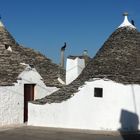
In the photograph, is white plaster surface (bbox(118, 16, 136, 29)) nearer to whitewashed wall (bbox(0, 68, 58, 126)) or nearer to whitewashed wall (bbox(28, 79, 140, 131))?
whitewashed wall (bbox(28, 79, 140, 131))

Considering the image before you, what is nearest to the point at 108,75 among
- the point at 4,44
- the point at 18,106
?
the point at 18,106

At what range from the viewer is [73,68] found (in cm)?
2473

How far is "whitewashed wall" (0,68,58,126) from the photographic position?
20.0 metres

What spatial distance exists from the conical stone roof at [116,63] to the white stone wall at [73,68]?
10.6 feet

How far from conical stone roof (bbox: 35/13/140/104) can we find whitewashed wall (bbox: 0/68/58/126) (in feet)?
4.94

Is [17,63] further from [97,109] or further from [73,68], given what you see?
[97,109]

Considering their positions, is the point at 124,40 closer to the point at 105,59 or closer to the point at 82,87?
the point at 105,59

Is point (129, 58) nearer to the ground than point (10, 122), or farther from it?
farther from it

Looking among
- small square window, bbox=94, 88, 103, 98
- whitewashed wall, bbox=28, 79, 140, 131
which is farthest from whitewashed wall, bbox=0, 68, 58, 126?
small square window, bbox=94, 88, 103, 98

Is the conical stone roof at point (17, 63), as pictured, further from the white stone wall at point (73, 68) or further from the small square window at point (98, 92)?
the small square window at point (98, 92)

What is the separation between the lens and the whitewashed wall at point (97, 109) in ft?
59.6

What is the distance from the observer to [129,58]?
2017 centimetres

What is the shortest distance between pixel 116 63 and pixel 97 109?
106 inches

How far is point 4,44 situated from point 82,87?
607 centimetres
